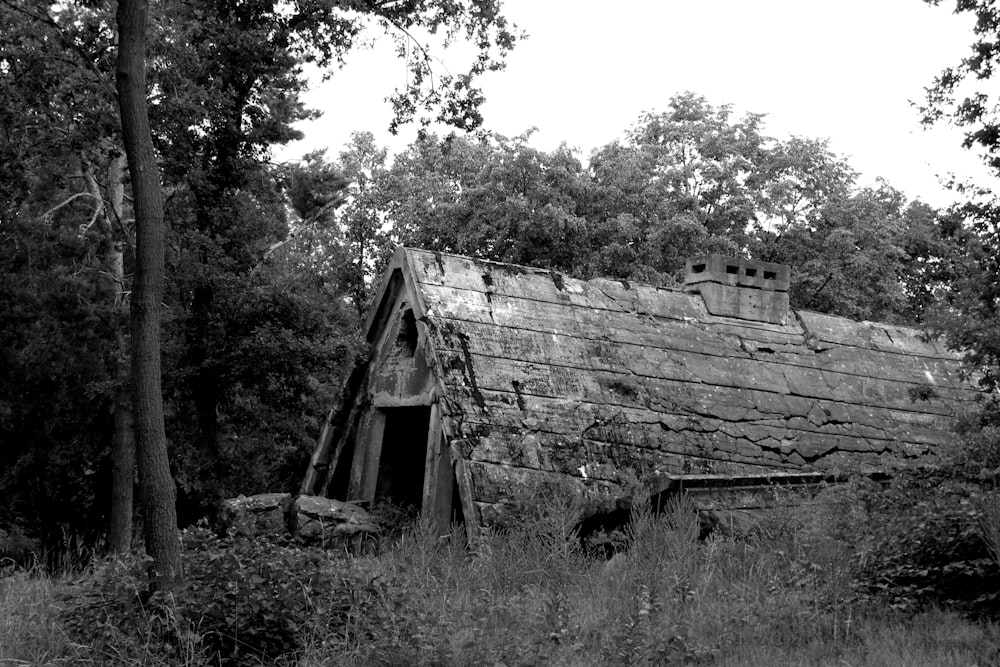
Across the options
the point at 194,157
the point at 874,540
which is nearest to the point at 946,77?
the point at 874,540

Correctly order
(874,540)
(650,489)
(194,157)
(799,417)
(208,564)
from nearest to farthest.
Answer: (208,564)
(874,540)
(650,489)
(799,417)
(194,157)

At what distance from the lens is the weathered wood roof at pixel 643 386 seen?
10.2 metres

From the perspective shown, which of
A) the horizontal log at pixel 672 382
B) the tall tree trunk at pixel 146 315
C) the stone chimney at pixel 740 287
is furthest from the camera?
the stone chimney at pixel 740 287

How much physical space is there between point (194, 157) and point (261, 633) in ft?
38.9

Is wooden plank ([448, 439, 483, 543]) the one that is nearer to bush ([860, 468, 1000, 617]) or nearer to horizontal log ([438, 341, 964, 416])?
horizontal log ([438, 341, 964, 416])

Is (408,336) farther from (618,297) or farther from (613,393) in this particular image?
(613,393)

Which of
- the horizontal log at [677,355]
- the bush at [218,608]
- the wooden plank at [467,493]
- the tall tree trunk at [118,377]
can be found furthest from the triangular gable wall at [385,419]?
the bush at [218,608]

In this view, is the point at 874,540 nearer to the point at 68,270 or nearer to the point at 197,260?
the point at 197,260

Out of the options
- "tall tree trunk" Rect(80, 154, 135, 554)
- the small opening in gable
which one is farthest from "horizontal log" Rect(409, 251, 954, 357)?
"tall tree trunk" Rect(80, 154, 135, 554)

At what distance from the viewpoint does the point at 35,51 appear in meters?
12.5

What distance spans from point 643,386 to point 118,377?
418 inches

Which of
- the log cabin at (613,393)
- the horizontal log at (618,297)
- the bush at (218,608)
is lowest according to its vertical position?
the bush at (218,608)

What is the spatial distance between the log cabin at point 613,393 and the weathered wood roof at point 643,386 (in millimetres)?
21

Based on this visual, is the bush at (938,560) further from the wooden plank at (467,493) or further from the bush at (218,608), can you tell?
the bush at (218,608)
